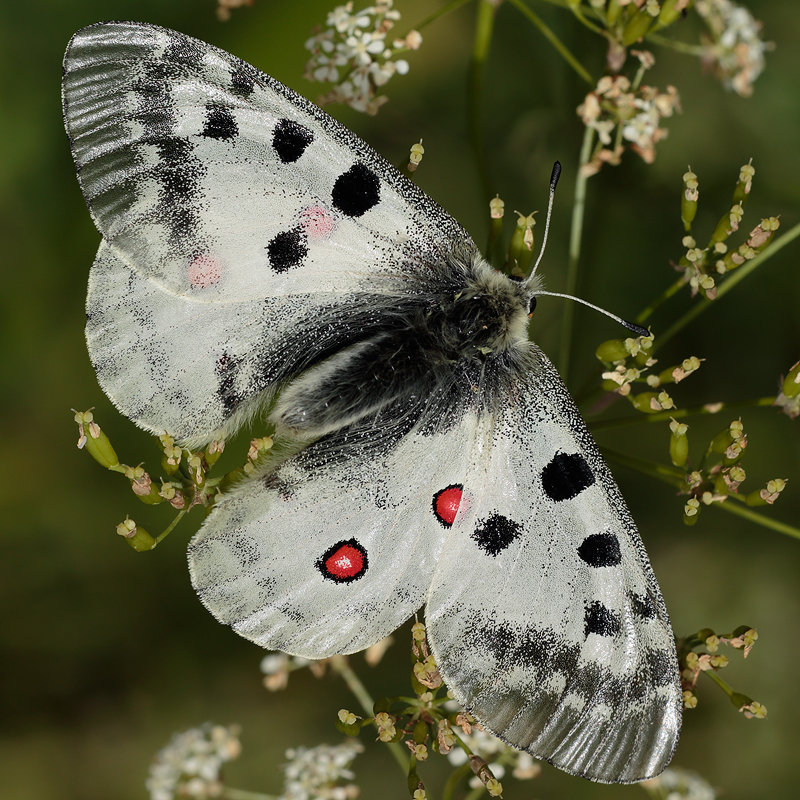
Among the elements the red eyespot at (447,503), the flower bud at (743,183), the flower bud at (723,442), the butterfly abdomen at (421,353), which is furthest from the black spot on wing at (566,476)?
the flower bud at (743,183)

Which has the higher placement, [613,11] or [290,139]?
[613,11]

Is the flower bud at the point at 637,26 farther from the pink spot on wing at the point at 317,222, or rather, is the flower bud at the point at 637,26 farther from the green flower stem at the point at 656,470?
the green flower stem at the point at 656,470

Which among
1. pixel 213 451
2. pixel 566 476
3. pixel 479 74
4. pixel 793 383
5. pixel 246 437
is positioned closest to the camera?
pixel 566 476

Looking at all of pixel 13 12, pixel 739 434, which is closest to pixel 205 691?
pixel 739 434

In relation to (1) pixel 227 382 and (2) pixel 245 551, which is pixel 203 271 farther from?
(2) pixel 245 551

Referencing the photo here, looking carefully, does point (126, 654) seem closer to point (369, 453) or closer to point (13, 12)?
point (369, 453)

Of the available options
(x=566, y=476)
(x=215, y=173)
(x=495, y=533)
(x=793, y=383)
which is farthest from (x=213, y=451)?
(x=793, y=383)

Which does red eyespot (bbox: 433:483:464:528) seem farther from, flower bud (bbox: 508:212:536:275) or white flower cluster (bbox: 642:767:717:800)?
white flower cluster (bbox: 642:767:717:800)
